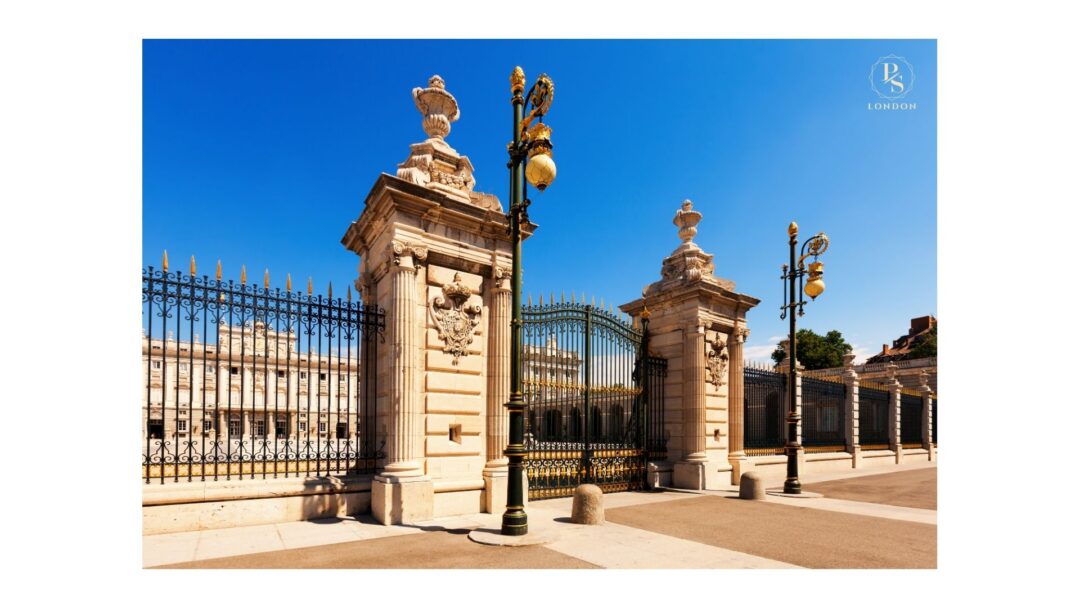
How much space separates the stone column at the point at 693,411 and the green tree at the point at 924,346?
150ft

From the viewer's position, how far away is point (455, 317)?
986 cm

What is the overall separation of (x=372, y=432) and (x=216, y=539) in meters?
3.02

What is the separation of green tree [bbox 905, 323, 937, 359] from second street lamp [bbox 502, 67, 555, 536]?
53.0 meters

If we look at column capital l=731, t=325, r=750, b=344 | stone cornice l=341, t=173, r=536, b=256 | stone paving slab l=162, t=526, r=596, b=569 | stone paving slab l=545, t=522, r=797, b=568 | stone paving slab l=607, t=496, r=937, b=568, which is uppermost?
stone cornice l=341, t=173, r=536, b=256

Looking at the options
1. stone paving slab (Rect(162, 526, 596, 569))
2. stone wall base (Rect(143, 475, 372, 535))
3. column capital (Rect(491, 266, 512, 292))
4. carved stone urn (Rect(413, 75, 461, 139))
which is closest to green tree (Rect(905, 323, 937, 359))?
column capital (Rect(491, 266, 512, 292))

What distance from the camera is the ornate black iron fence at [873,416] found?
23.2 m

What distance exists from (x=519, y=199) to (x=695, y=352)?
777 cm

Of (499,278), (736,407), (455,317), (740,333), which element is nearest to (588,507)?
(455,317)

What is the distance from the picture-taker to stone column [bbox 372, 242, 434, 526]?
8.69 meters

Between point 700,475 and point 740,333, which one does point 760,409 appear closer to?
point 740,333

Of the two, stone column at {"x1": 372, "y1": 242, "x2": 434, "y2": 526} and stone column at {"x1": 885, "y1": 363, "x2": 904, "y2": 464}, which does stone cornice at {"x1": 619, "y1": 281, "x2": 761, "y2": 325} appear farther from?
stone column at {"x1": 885, "y1": 363, "x2": 904, "y2": 464}

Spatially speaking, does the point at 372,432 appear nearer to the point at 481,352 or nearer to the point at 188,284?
the point at 481,352

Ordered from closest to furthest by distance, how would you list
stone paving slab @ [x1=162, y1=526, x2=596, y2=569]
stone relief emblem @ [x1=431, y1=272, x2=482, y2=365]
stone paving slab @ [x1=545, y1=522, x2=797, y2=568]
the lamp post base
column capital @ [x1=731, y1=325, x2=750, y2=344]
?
stone paving slab @ [x1=162, y1=526, x2=596, y2=569] < stone paving slab @ [x1=545, y1=522, x2=797, y2=568] < the lamp post base < stone relief emblem @ [x1=431, y1=272, x2=482, y2=365] < column capital @ [x1=731, y1=325, x2=750, y2=344]

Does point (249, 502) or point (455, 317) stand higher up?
point (455, 317)
